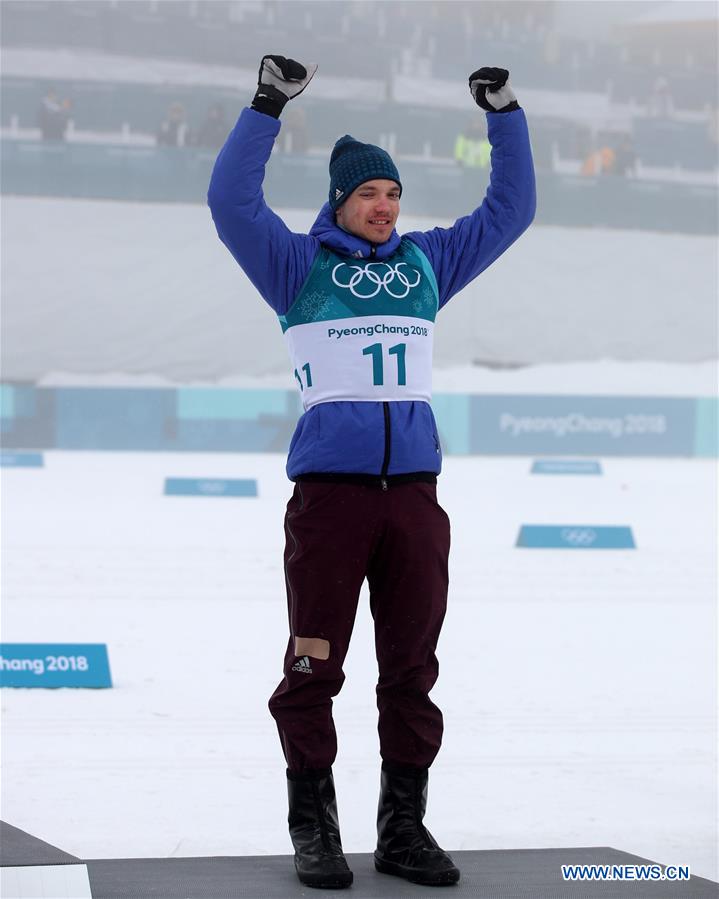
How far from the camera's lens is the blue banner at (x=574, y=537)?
708 cm

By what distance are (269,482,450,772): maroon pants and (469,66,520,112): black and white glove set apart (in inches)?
30.2

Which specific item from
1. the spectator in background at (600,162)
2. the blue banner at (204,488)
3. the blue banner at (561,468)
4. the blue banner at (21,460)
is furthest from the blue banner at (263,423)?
Answer: the spectator in background at (600,162)

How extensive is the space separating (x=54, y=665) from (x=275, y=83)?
235 cm

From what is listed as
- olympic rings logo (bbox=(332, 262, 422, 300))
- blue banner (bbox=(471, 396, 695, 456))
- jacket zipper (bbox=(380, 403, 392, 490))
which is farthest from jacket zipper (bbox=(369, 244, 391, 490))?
blue banner (bbox=(471, 396, 695, 456))

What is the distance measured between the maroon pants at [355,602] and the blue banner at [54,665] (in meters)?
1.81

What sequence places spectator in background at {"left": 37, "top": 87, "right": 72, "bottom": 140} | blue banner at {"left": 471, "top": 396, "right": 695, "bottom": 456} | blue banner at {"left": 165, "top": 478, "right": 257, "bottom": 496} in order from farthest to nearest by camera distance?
spectator in background at {"left": 37, "top": 87, "right": 72, "bottom": 140}, blue banner at {"left": 471, "top": 396, "right": 695, "bottom": 456}, blue banner at {"left": 165, "top": 478, "right": 257, "bottom": 496}

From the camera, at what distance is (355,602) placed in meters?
2.31

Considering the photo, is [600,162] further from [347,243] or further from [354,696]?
[347,243]

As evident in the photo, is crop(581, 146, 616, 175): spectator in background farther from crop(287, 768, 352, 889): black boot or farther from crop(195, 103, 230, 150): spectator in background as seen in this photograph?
crop(287, 768, 352, 889): black boot

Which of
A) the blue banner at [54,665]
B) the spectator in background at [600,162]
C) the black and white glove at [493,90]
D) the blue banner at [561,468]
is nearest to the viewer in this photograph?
the black and white glove at [493,90]

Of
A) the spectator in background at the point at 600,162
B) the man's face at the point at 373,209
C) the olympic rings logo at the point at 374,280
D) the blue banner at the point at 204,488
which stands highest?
the spectator in background at the point at 600,162

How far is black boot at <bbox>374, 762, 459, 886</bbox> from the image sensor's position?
2287mm

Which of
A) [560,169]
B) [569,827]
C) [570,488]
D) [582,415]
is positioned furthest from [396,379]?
[560,169]

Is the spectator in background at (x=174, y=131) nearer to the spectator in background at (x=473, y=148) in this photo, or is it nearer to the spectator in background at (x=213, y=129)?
the spectator in background at (x=213, y=129)
